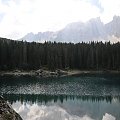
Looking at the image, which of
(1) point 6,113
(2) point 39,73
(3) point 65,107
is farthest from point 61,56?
(1) point 6,113

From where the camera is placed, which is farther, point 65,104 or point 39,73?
point 39,73

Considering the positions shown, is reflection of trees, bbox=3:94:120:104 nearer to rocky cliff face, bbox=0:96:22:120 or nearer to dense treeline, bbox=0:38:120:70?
rocky cliff face, bbox=0:96:22:120

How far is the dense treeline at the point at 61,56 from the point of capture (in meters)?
164

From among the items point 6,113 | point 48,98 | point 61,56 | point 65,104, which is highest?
point 61,56

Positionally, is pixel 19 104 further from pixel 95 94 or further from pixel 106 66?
pixel 106 66

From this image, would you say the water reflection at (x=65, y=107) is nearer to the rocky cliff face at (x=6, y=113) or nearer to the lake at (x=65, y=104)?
the lake at (x=65, y=104)

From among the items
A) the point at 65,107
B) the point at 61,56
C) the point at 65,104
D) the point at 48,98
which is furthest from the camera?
the point at 61,56

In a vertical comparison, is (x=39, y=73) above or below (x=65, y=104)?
above

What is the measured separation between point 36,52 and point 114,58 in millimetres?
47604

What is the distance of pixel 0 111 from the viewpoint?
16094mm

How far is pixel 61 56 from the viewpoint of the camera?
171 metres

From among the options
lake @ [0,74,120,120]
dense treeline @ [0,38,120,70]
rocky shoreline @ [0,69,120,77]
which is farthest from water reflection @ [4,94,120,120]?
dense treeline @ [0,38,120,70]

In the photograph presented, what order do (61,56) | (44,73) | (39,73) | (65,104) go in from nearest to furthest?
(65,104) → (44,73) → (39,73) → (61,56)

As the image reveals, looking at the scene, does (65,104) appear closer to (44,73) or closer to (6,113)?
(6,113)
